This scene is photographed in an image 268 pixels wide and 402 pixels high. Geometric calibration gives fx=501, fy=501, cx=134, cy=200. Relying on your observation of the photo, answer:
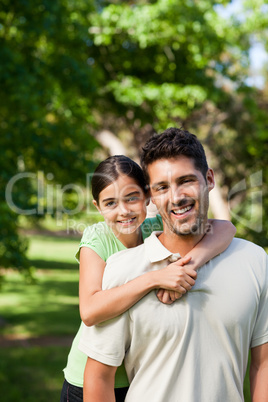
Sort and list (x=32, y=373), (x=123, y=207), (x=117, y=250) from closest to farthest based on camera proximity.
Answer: (x=117, y=250) → (x=123, y=207) → (x=32, y=373)

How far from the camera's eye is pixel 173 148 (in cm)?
173

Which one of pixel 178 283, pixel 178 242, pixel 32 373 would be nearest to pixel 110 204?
pixel 178 242

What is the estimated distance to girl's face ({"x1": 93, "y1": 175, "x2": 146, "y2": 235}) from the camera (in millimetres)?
2441

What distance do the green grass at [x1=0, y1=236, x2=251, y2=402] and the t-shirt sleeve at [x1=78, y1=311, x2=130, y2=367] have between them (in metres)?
5.49

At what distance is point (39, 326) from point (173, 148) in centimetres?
1119

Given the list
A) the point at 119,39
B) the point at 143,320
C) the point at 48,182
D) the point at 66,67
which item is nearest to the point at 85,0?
the point at 119,39

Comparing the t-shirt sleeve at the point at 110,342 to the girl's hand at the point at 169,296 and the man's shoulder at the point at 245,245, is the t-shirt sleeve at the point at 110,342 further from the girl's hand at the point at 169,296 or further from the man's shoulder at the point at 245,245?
the man's shoulder at the point at 245,245

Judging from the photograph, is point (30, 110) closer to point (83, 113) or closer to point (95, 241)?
point (83, 113)

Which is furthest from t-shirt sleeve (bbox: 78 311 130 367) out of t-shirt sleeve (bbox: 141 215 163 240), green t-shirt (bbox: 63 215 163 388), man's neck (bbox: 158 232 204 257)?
t-shirt sleeve (bbox: 141 215 163 240)

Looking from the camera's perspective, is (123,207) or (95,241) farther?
(123,207)

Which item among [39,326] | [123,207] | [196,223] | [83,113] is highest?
[83,113]

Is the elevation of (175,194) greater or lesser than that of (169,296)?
greater

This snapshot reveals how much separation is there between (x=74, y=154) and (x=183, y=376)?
19.6 ft

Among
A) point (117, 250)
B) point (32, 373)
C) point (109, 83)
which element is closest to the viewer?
point (117, 250)
